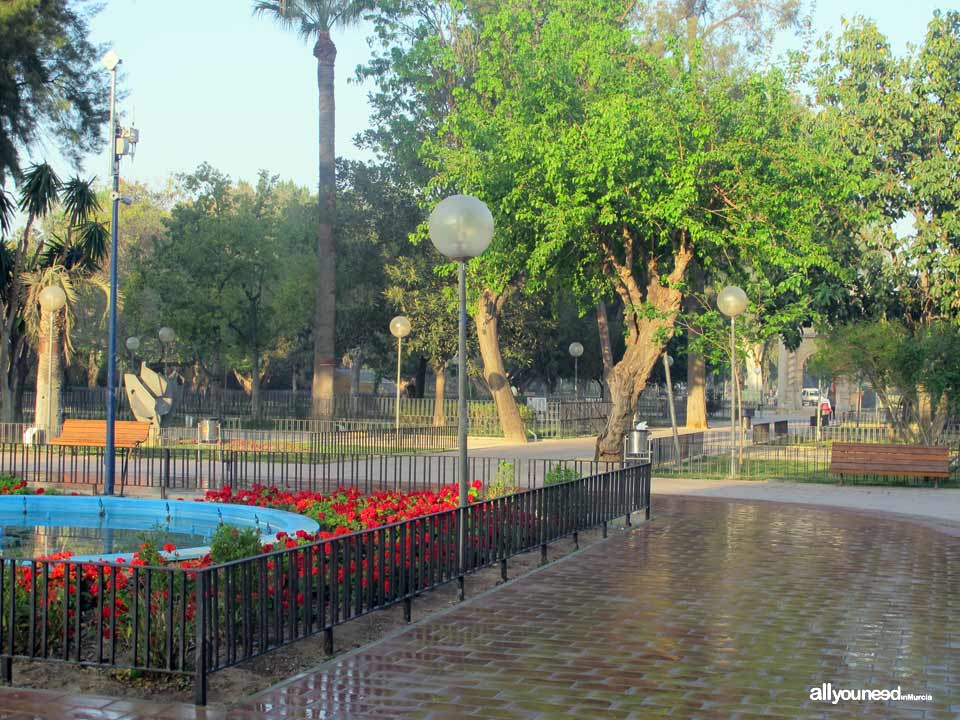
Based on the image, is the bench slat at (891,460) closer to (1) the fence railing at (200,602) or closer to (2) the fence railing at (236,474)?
(2) the fence railing at (236,474)

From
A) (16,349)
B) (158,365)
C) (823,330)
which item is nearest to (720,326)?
(823,330)

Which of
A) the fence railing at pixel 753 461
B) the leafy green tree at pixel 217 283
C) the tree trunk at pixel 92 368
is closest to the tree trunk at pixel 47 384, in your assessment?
the leafy green tree at pixel 217 283

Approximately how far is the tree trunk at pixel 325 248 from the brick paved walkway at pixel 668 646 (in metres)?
24.7

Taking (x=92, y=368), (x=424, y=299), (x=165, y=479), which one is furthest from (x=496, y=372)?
(x=92, y=368)

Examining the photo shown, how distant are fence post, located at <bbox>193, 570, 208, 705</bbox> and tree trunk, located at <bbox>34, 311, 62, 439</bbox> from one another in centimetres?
2273

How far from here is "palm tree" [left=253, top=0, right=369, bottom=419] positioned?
36.4 m

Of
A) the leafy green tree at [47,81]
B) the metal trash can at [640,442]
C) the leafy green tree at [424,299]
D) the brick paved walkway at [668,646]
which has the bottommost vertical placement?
the brick paved walkway at [668,646]

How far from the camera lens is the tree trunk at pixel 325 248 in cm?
3634

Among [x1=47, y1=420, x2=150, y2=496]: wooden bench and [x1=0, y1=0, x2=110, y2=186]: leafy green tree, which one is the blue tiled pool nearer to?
[x1=47, y1=420, x2=150, y2=496]: wooden bench

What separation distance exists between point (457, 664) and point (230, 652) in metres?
1.55

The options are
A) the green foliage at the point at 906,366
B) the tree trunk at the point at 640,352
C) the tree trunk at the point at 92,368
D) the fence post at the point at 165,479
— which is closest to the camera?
the fence post at the point at 165,479

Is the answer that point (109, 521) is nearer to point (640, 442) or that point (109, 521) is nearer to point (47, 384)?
point (640, 442)

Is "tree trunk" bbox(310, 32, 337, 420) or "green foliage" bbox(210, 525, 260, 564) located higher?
"tree trunk" bbox(310, 32, 337, 420)

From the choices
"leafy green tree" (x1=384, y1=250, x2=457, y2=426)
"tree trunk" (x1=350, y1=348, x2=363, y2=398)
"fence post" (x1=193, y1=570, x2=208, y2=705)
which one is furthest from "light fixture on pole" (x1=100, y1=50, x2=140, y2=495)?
"tree trunk" (x1=350, y1=348, x2=363, y2=398)
